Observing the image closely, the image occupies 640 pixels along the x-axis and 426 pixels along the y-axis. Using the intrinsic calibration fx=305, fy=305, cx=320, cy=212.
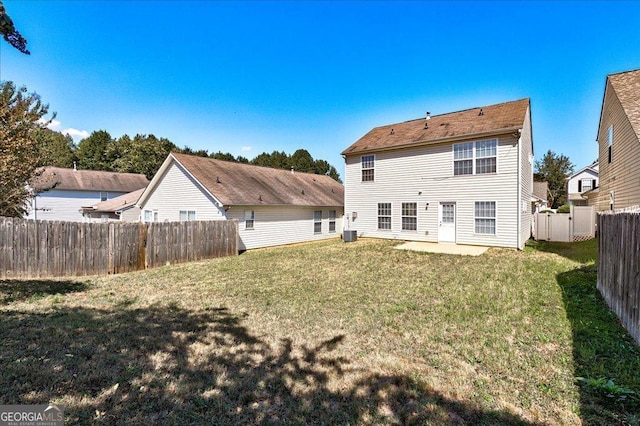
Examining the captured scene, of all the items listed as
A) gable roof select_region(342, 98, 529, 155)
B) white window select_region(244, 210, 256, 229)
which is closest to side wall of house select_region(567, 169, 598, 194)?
gable roof select_region(342, 98, 529, 155)

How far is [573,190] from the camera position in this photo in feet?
119

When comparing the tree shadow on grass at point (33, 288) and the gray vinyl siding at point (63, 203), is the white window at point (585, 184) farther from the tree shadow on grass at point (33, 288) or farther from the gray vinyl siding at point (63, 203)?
the gray vinyl siding at point (63, 203)

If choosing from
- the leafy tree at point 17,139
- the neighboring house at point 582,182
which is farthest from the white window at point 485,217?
the neighboring house at point 582,182

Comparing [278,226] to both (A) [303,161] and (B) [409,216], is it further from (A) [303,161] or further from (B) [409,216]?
(A) [303,161]

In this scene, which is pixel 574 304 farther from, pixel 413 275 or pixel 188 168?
pixel 188 168

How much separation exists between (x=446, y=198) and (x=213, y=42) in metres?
12.7

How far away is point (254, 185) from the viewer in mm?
18000

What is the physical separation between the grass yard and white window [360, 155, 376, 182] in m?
10.0

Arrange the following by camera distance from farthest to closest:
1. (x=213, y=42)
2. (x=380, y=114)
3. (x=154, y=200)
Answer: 1. (x=380, y=114)
2. (x=154, y=200)
3. (x=213, y=42)

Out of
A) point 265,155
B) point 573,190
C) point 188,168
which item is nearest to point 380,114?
point 188,168

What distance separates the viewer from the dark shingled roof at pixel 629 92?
10.2 meters

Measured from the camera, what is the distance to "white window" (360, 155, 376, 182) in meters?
17.1

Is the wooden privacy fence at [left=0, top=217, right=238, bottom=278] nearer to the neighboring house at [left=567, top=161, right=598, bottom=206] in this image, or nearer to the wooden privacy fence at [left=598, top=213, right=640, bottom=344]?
the wooden privacy fence at [left=598, top=213, right=640, bottom=344]

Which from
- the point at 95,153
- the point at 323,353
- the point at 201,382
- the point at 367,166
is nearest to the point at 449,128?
the point at 367,166
